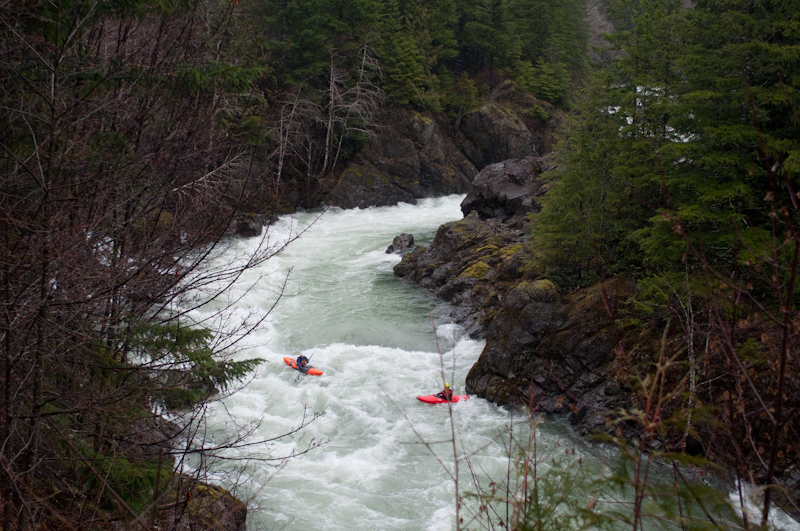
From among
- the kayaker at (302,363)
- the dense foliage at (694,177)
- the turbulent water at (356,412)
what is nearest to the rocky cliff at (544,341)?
the turbulent water at (356,412)

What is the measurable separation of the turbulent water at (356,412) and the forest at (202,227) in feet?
2.70

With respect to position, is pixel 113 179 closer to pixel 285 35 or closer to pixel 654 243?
pixel 654 243

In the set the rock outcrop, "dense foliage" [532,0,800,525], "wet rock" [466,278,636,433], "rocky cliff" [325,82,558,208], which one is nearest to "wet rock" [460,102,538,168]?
"rocky cliff" [325,82,558,208]

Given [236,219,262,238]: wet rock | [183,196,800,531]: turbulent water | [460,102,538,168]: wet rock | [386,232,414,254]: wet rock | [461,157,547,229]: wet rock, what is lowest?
[183,196,800,531]: turbulent water

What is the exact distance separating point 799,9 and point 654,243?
4.23m

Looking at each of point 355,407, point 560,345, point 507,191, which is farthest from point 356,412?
point 507,191

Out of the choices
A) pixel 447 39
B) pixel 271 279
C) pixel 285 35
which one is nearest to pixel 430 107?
pixel 447 39

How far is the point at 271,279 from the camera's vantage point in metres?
19.0

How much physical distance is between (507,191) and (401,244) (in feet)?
17.7

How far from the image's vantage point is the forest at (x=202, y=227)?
3.64 m

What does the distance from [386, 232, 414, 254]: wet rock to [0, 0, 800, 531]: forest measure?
9352 mm

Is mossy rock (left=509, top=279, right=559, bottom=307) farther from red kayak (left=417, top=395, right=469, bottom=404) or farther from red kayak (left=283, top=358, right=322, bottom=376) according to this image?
red kayak (left=283, top=358, right=322, bottom=376)

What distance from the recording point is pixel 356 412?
37.6 ft

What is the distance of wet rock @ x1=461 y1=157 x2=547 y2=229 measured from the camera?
23672 mm
